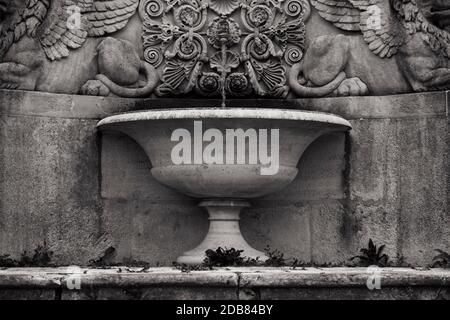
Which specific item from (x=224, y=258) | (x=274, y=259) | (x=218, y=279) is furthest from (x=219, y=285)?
(x=274, y=259)

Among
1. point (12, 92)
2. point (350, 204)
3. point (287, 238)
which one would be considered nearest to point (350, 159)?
point (350, 204)

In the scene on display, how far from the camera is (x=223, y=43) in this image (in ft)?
25.1

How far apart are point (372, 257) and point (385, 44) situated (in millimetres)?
1805

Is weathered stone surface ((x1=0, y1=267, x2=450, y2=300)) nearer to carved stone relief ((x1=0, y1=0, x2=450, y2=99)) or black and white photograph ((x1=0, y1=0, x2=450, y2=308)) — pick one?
black and white photograph ((x1=0, y1=0, x2=450, y2=308))

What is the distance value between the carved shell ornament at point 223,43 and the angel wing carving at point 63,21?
0.78 ft

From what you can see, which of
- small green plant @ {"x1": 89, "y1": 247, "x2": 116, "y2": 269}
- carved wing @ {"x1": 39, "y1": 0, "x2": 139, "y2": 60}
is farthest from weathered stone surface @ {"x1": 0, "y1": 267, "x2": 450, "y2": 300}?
carved wing @ {"x1": 39, "y1": 0, "x2": 139, "y2": 60}

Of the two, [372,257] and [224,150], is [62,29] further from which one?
[372,257]

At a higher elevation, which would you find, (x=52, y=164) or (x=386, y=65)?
(x=386, y=65)

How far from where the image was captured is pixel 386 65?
7.63 m

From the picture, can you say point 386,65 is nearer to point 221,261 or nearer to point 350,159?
point 350,159

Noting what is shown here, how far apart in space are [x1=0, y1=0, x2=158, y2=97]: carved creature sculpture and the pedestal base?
1196 millimetres

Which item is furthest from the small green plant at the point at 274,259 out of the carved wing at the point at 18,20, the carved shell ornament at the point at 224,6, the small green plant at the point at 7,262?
the carved wing at the point at 18,20

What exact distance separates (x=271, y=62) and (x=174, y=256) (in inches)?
71.5

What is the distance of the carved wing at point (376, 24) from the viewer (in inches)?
299
